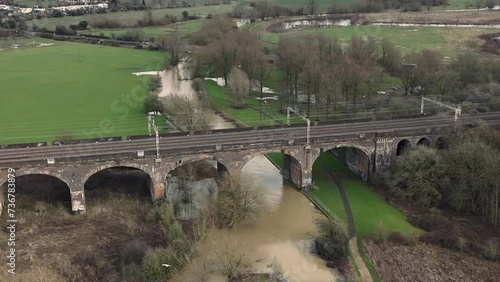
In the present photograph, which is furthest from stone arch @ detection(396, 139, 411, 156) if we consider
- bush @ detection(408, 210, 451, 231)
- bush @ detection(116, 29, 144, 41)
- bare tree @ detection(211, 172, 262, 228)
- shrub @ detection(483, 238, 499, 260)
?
bush @ detection(116, 29, 144, 41)

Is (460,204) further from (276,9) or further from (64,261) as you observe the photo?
(276,9)

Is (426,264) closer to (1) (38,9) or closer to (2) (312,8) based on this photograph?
(2) (312,8)

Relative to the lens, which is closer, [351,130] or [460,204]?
[460,204]

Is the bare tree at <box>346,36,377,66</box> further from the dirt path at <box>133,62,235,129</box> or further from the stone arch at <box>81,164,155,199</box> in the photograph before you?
the stone arch at <box>81,164,155,199</box>

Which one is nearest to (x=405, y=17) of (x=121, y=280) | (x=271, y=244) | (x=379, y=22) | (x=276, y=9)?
(x=379, y=22)

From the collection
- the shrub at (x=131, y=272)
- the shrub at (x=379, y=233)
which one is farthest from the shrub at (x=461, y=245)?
the shrub at (x=131, y=272)
